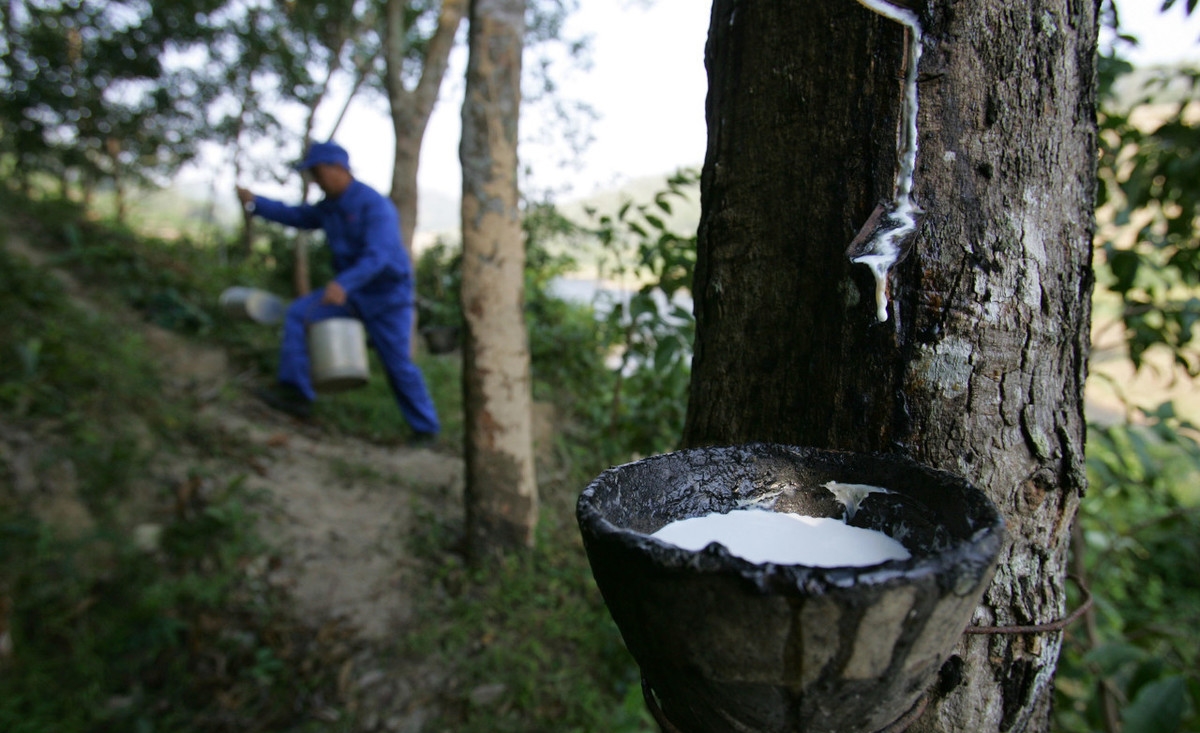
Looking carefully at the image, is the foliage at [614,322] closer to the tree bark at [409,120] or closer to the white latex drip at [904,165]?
the white latex drip at [904,165]

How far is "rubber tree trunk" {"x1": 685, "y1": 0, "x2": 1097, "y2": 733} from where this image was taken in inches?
37.0

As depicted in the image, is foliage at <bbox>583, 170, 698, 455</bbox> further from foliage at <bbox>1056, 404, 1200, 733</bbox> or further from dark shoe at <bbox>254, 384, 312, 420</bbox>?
dark shoe at <bbox>254, 384, 312, 420</bbox>

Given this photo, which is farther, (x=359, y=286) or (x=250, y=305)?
(x=250, y=305)

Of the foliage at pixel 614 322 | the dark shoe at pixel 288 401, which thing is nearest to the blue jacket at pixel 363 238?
the dark shoe at pixel 288 401

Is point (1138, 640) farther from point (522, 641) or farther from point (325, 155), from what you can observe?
point (325, 155)

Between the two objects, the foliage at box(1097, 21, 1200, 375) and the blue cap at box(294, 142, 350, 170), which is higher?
the blue cap at box(294, 142, 350, 170)

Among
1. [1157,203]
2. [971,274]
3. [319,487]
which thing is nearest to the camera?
[971,274]

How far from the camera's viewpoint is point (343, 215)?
4.59 meters

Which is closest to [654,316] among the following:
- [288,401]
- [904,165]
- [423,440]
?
[904,165]

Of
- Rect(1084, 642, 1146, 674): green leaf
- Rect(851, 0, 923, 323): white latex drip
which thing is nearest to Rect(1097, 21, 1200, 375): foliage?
Rect(1084, 642, 1146, 674): green leaf

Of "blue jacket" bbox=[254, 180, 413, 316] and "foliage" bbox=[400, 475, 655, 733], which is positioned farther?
"blue jacket" bbox=[254, 180, 413, 316]

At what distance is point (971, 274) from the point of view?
36.7 inches

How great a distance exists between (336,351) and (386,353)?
1.69ft

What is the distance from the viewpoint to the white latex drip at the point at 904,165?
0.93m
